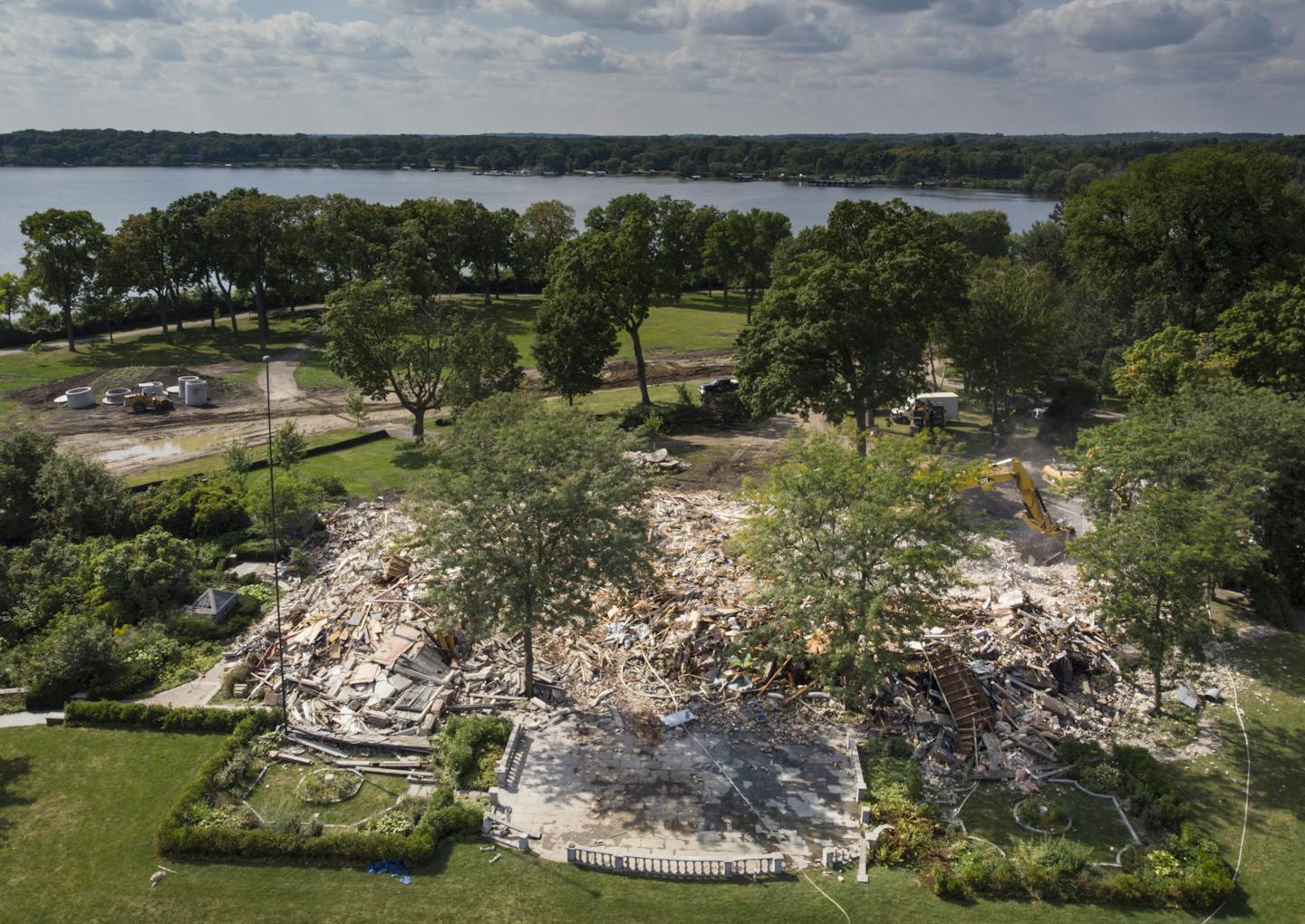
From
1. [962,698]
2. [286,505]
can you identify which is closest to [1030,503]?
[962,698]

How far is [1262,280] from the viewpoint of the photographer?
38844 mm

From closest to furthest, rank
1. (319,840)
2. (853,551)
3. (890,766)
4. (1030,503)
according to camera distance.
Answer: (319,840) < (890,766) < (853,551) < (1030,503)

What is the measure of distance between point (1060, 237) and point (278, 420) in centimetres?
6063

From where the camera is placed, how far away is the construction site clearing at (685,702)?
60.0 ft

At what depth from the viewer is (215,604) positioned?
26.0 meters

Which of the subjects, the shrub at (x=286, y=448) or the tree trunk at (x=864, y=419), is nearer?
the shrub at (x=286, y=448)

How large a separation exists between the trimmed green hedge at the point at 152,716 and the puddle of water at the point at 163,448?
69.7 feet

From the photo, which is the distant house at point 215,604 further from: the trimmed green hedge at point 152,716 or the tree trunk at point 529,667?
the tree trunk at point 529,667

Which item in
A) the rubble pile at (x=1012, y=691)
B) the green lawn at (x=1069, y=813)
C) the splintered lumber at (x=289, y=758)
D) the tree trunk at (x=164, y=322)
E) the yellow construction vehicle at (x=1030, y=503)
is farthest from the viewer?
the tree trunk at (x=164, y=322)

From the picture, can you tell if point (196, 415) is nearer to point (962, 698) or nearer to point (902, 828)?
point (962, 698)

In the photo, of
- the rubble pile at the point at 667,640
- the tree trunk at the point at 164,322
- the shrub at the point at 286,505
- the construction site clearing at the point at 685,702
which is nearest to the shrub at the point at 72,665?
the construction site clearing at the point at 685,702

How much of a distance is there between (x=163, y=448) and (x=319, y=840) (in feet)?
101

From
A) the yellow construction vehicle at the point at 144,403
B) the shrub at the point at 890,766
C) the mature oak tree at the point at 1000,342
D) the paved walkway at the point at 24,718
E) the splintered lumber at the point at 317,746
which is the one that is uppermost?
the mature oak tree at the point at 1000,342

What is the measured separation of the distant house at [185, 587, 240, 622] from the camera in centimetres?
2580
